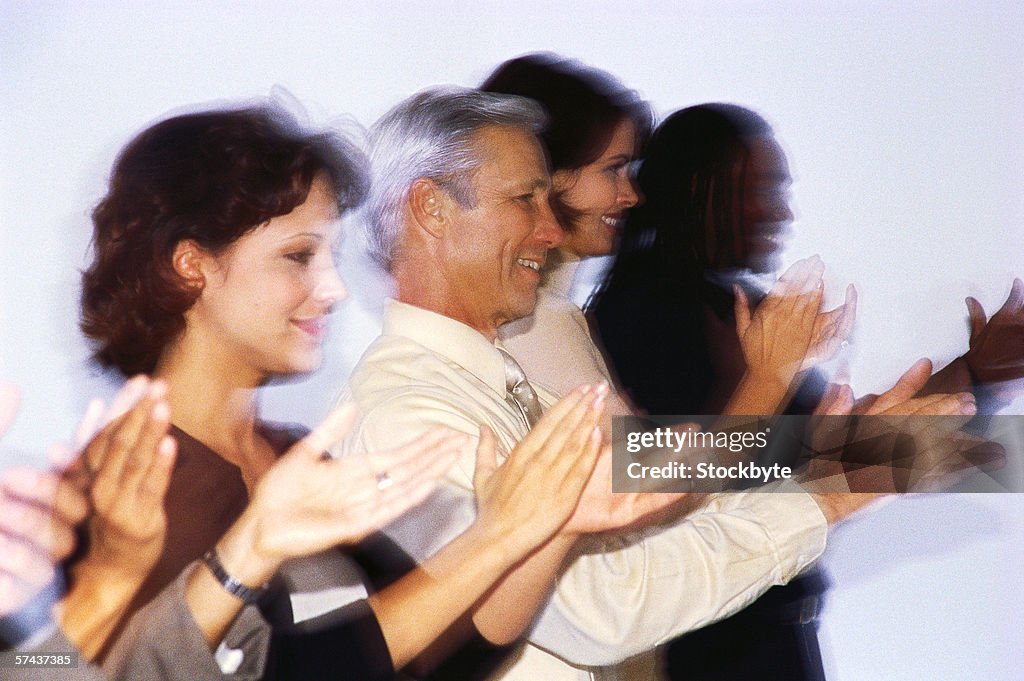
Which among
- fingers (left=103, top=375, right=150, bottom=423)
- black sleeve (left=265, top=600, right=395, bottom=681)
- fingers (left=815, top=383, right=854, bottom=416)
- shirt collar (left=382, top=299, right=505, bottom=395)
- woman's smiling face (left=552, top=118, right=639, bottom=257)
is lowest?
black sleeve (left=265, top=600, right=395, bottom=681)

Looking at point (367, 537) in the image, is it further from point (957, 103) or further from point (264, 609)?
point (957, 103)

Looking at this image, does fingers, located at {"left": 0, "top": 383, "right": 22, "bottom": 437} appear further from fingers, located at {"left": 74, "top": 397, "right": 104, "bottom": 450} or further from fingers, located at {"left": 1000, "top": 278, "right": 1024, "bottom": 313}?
fingers, located at {"left": 1000, "top": 278, "right": 1024, "bottom": 313}

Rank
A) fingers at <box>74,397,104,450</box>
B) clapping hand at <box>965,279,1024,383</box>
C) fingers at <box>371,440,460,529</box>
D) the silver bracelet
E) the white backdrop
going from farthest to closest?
clapping hand at <box>965,279,1024,383</box> < the white backdrop < fingers at <box>74,397,104,450</box> < fingers at <box>371,440,460,529</box> < the silver bracelet

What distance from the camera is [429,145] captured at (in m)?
1.62

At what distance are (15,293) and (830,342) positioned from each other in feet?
3.86

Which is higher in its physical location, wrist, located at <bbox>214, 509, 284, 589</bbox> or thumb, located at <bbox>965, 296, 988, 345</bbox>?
thumb, located at <bbox>965, 296, 988, 345</bbox>

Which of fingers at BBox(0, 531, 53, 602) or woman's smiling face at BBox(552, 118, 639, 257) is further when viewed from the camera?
woman's smiling face at BBox(552, 118, 639, 257)

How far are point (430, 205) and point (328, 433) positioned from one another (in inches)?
12.9

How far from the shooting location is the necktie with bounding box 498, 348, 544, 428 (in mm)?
1606

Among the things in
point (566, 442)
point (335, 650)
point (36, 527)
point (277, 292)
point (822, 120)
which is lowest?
point (335, 650)

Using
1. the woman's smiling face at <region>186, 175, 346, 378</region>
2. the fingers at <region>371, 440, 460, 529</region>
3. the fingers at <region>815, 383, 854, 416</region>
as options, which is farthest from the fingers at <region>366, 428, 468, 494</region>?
the fingers at <region>815, 383, 854, 416</region>

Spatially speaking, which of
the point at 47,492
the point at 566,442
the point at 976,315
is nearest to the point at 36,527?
the point at 47,492

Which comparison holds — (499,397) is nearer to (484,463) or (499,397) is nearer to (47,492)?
(484,463)

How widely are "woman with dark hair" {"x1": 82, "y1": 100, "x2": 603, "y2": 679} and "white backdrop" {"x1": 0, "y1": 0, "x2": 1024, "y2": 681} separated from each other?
0.35 ft
